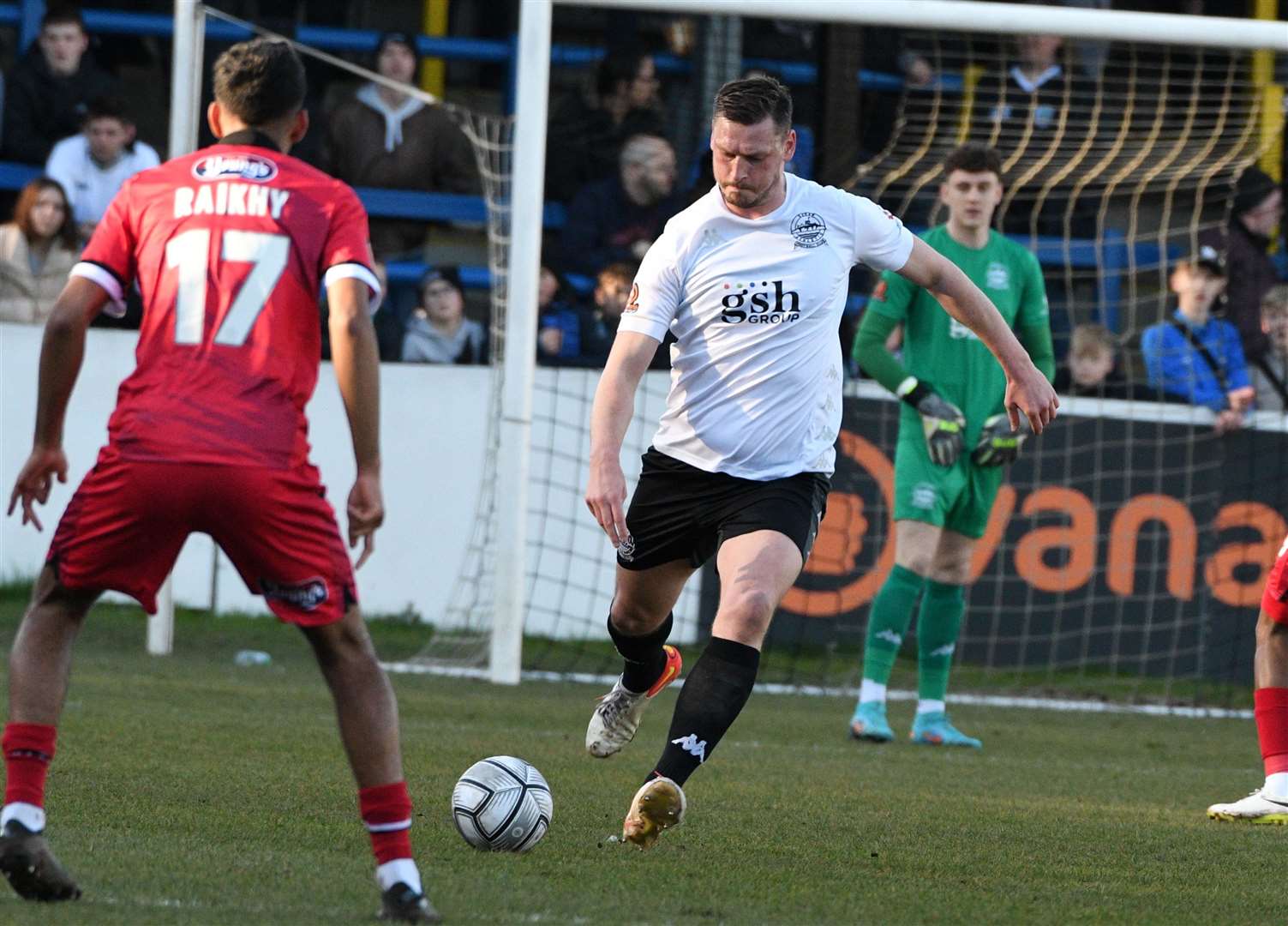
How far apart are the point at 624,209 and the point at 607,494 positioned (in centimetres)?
847

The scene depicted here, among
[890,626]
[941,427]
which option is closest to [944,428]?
[941,427]

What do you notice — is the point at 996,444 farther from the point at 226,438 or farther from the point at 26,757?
the point at 26,757

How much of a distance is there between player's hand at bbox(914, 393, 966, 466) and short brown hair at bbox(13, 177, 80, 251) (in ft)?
21.0

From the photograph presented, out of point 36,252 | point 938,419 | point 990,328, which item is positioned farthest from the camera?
point 36,252

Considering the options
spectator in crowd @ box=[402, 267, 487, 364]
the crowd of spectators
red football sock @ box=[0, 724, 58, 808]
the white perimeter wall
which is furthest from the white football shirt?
spectator in crowd @ box=[402, 267, 487, 364]

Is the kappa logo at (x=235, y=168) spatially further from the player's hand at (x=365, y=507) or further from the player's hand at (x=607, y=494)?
the player's hand at (x=607, y=494)

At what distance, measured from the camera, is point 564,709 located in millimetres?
9109

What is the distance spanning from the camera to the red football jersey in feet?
12.8

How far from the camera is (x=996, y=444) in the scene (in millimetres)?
8297

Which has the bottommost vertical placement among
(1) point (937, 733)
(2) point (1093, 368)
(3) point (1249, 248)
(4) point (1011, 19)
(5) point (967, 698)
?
(5) point (967, 698)

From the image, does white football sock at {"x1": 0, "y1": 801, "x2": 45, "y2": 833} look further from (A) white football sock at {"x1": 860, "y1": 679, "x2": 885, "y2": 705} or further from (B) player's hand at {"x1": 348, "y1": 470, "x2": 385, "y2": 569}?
(A) white football sock at {"x1": 860, "y1": 679, "x2": 885, "y2": 705}

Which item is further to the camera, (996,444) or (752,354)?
(996,444)

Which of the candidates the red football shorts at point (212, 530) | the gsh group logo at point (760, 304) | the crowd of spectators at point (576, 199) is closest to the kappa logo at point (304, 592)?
the red football shorts at point (212, 530)

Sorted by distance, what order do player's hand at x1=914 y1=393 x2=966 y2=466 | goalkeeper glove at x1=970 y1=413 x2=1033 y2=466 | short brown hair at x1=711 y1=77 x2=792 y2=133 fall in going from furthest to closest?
goalkeeper glove at x1=970 y1=413 x2=1033 y2=466, player's hand at x1=914 y1=393 x2=966 y2=466, short brown hair at x1=711 y1=77 x2=792 y2=133
